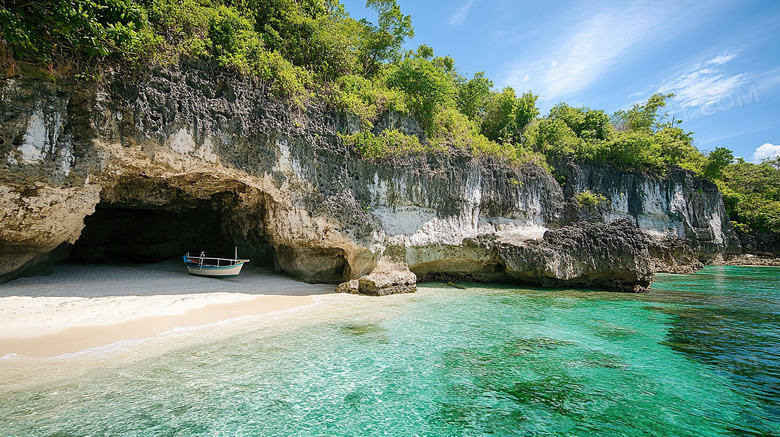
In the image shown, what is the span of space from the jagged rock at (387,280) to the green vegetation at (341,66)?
471 centimetres

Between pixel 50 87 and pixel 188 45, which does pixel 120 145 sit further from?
pixel 188 45

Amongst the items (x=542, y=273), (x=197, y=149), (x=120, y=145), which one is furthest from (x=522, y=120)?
(x=120, y=145)

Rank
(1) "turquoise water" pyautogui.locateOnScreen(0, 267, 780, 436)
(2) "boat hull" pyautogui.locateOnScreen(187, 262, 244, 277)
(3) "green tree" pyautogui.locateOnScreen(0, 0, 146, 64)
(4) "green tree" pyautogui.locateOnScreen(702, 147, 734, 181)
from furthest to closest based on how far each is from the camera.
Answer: (4) "green tree" pyautogui.locateOnScreen(702, 147, 734, 181)
(2) "boat hull" pyautogui.locateOnScreen(187, 262, 244, 277)
(3) "green tree" pyautogui.locateOnScreen(0, 0, 146, 64)
(1) "turquoise water" pyautogui.locateOnScreen(0, 267, 780, 436)

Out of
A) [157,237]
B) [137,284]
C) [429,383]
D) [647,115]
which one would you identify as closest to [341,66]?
[137,284]

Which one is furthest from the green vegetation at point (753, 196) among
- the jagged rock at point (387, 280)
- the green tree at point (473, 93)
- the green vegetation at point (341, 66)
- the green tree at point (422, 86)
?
the jagged rock at point (387, 280)

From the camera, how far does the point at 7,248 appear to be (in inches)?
Result: 367

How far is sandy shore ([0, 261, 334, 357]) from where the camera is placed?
632 centimetres

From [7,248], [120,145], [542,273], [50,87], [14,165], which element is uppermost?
[50,87]

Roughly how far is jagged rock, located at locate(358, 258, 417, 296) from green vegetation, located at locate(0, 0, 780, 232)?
186 inches

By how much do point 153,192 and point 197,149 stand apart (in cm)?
565

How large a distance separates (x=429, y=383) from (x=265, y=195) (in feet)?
32.5

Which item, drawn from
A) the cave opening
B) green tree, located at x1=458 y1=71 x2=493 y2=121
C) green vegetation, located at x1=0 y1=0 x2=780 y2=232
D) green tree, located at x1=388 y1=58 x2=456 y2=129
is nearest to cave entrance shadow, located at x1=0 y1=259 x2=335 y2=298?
the cave opening

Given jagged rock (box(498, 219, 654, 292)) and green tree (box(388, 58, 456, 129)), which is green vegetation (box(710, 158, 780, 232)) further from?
green tree (box(388, 58, 456, 129))

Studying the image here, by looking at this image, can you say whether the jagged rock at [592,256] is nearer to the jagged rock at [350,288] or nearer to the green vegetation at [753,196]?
the jagged rock at [350,288]
